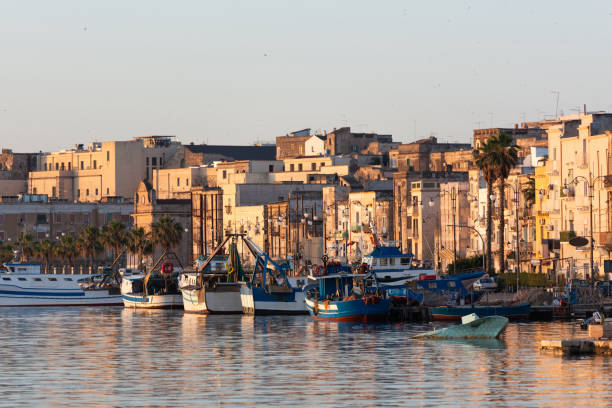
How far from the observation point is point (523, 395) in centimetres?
6538

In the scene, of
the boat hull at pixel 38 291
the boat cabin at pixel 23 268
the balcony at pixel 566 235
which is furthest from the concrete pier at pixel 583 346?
the boat cabin at pixel 23 268

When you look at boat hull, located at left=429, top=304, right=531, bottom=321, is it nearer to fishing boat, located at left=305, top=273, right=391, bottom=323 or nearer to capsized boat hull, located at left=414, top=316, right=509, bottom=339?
fishing boat, located at left=305, top=273, right=391, bottom=323

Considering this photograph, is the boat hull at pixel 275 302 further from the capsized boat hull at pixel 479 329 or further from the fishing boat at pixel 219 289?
the capsized boat hull at pixel 479 329

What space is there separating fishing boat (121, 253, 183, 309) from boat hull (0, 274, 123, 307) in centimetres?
786

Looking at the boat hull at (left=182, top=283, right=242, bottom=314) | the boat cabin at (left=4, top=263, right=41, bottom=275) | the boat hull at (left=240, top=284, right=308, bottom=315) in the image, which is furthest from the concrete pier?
the boat cabin at (left=4, top=263, right=41, bottom=275)

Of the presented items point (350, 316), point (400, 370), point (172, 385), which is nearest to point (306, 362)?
point (400, 370)

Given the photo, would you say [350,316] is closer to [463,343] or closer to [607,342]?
[463,343]

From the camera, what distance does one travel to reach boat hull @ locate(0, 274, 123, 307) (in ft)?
558

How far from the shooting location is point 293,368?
80.1 metres

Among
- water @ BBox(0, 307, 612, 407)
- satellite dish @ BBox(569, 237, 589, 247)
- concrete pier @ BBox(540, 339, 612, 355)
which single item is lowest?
water @ BBox(0, 307, 612, 407)

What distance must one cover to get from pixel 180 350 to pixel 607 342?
1027 inches

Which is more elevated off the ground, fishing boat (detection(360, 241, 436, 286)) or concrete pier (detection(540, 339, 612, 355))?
fishing boat (detection(360, 241, 436, 286))

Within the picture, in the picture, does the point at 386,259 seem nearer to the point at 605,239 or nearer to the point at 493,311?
the point at 605,239

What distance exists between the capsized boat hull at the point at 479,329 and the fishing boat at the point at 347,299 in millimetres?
22740
